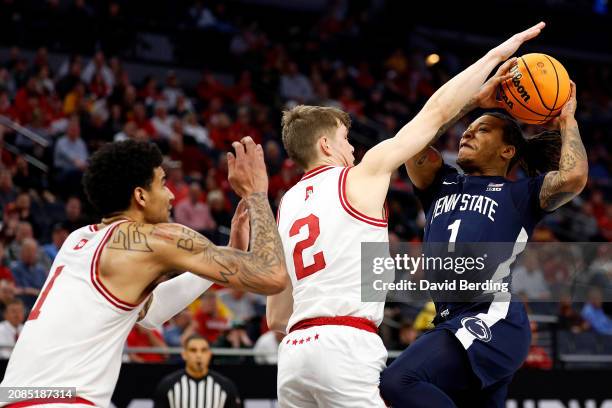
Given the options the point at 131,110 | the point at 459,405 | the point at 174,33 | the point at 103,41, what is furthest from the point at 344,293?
the point at 174,33

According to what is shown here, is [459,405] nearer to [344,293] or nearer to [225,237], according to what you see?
[344,293]

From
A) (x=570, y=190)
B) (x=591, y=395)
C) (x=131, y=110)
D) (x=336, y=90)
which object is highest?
(x=336, y=90)

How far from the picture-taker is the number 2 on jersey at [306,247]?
4742mm

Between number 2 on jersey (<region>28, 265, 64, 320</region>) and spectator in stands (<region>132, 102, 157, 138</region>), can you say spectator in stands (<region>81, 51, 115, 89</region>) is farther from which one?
number 2 on jersey (<region>28, 265, 64, 320</region>)

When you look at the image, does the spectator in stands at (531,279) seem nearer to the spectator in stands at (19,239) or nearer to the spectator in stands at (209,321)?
the spectator in stands at (209,321)

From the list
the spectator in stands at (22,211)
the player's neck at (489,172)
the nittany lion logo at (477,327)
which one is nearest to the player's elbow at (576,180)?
the player's neck at (489,172)

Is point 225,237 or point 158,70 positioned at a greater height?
point 158,70

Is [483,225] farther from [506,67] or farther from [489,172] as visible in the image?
[506,67]

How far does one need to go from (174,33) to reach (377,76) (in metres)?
5.24

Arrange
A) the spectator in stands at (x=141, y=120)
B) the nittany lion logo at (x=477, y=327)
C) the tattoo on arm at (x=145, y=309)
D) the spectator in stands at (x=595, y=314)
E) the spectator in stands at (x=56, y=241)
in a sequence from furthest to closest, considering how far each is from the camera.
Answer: the spectator in stands at (x=141, y=120) → the spectator in stands at (x=595, y=314) → the spectator in stands at (x=56, y=241) → the nittany lion logo at (x=477, y=327) → the tattoo on arm at (x=145, y=309)

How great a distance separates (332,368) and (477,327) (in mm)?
1024

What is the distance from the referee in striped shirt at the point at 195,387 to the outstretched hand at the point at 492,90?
4760 millimetres

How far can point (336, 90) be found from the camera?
19.9 metres

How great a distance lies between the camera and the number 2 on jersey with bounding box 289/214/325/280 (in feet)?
15.6
